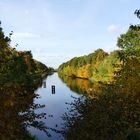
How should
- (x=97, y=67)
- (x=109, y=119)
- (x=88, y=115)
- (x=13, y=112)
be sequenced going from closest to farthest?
(x=13, y=112), (x=109, y=119), (x=88, y=115), (x=97, y=67)

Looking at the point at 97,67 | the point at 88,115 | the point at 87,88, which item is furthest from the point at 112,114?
the point at 97,67

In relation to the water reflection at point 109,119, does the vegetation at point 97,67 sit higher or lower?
higher

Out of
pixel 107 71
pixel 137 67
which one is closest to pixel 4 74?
pixel 137 67

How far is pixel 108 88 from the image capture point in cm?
2122

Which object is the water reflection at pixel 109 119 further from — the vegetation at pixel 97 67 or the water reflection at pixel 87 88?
the vegetation at pixel 97 67

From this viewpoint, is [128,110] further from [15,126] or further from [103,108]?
[15,126]

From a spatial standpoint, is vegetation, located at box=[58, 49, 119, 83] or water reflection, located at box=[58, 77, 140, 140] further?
vegetation, located at box=[58, 49, 119, 83]

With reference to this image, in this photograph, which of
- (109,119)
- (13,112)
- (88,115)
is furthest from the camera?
(88,115)


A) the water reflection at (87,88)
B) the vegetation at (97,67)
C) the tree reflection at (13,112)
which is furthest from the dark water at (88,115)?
the vegetation at (97,67)

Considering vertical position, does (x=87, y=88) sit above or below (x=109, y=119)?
below

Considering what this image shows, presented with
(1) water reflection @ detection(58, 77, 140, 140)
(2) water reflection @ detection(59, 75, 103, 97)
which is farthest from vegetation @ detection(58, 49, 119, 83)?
(1) water reflection @ detection(58, 77, 140, 140)

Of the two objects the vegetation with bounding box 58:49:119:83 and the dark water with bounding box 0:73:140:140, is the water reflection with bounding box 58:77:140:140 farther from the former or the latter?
the vegetation with bounding box 58:49:119:83

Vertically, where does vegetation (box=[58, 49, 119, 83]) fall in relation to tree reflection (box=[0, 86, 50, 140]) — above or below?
above

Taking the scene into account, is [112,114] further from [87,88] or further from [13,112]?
[87,88]
